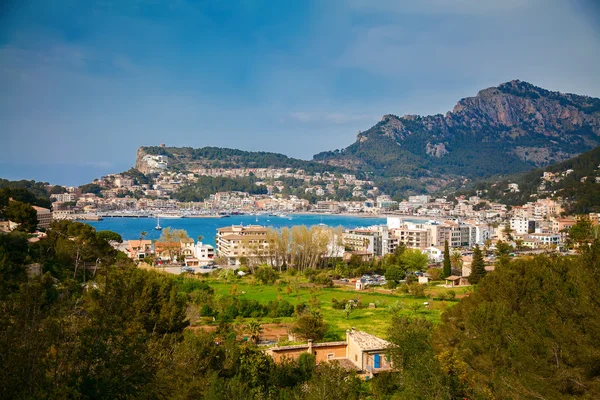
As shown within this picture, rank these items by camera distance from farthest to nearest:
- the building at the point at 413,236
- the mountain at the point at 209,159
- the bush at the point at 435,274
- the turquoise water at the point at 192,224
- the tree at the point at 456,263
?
the mountain at the point at 209,159
the turquoise water at the point at 192,224
the building at the point at 413,236
the tree at the point at 456,263
the bush at the point at 435,274

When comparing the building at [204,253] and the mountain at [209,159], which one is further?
the mountain at [209,159]

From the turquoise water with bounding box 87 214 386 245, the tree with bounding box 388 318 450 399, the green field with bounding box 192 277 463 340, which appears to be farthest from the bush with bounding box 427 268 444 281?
the turquoise water with bounding box 87 214 386 245

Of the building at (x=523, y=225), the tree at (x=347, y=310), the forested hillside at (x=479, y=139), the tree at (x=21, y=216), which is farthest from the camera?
the forested hillside at (x=479, y=139)


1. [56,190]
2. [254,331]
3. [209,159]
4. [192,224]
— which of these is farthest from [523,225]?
[209,159]

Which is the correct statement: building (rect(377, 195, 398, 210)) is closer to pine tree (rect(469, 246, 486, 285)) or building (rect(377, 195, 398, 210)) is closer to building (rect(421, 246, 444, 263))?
building (rect(421, 246, 444, 263))

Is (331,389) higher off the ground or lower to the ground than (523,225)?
lower

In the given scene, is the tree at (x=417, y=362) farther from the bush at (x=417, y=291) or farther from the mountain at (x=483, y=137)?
the mountain at (x=483, y=137)

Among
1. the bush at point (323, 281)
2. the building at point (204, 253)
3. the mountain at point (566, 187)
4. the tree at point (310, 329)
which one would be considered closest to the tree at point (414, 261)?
the bush at point (323, 281)

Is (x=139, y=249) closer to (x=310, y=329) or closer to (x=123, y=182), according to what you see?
(x=310, y=329)
